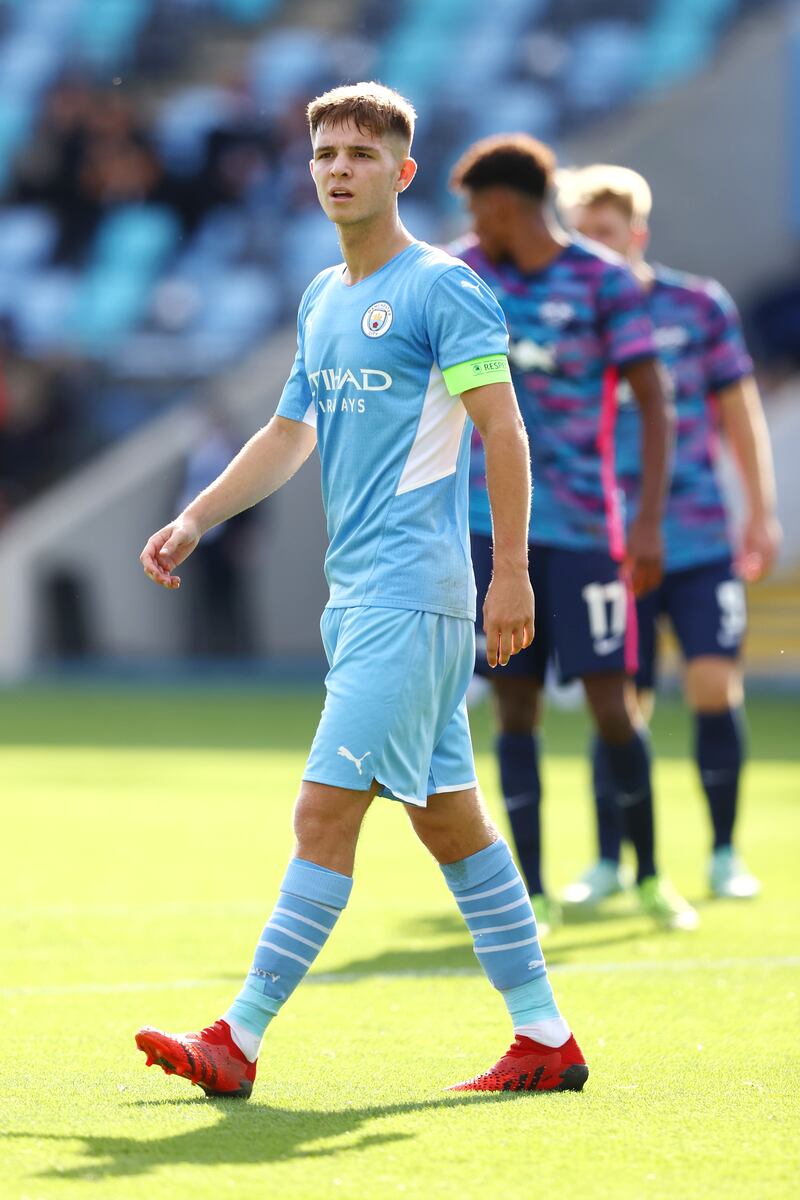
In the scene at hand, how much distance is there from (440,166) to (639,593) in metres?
12.5

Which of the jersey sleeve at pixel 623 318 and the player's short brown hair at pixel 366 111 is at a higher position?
the player's short brown hair at pixel 366 111

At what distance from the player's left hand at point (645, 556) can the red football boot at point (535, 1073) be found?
2278 mm

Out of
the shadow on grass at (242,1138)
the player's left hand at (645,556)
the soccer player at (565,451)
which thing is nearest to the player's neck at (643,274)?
the soccer player at (565,451)

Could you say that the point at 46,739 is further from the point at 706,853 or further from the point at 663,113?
the point at 663,113

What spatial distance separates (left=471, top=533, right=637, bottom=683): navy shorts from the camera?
595cm

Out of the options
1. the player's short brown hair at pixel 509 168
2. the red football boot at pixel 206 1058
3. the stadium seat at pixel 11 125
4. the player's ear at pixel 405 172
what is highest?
the stadium seat at pixel 11 125

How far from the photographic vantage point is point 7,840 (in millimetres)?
8211

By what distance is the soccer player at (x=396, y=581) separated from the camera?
152 inches

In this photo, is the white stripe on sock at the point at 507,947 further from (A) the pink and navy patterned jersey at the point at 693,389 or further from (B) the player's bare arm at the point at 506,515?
(A) the pink and navy patterned jersey at the point at 693,389

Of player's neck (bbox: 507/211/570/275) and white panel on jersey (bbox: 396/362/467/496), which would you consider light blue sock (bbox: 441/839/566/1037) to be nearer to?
white panel on jersey (bbox: 396/362/467/496)

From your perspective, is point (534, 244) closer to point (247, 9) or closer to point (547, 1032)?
point (547, 1032)

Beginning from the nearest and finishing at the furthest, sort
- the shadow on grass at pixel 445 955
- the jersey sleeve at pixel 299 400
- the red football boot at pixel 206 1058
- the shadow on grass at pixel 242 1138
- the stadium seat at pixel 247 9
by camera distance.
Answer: the shadow on grass at pixel 242 1138 < the red football boot at pixel 206 1058 < the jersey sleeve at pixel 299 400 < the shadow on grass at pixel 445 955 < the stadium seat at pixel 247 9

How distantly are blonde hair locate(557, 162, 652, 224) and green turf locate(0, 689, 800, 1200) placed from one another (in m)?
2.29

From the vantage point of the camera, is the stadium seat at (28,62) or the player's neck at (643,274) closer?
the player's neck at (643,274)
